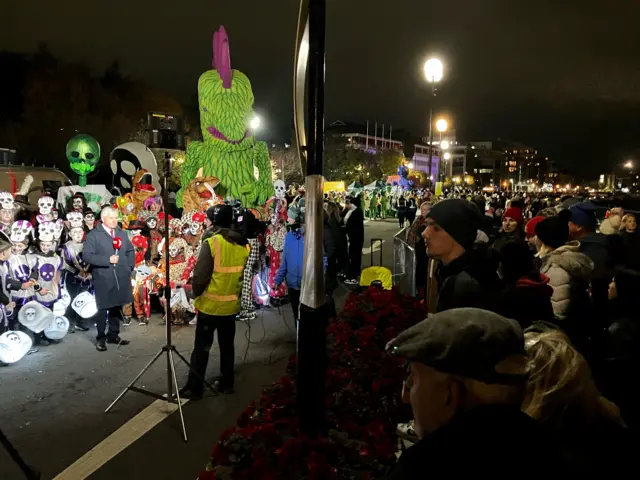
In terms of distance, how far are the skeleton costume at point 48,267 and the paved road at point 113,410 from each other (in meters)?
0.73

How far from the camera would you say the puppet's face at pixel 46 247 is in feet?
24.5

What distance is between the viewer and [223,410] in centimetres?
548

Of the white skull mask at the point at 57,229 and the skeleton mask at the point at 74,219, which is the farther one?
the skeleton mask at the point at 74,219

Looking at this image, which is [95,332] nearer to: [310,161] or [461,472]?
[310,161]

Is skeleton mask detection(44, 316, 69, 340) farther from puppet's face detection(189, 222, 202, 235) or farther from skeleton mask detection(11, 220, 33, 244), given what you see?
puppet's face detection(189, 222, 202, 235)

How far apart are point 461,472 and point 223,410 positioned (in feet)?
15.4

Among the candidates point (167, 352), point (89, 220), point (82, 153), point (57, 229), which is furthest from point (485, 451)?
point (82, 153)

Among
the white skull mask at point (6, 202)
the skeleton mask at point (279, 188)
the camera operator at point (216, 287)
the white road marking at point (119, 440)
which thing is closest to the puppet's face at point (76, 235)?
the white skull mask at point (6, 202)

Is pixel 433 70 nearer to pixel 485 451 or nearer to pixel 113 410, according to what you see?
pixel 113 410

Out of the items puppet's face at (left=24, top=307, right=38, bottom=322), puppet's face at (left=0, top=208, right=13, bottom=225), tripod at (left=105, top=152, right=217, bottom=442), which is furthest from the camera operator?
puppet's face at (left=0, top=208, right=13, bottom=225)

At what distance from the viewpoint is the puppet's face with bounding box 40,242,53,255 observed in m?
7.48

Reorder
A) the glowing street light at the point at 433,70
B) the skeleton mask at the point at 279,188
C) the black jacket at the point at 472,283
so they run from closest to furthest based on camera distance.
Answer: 1. the black jacket at the point at 472,283
2. the skeleton mask at the point at 279,188
3. the glowing street light at the point at 433,70

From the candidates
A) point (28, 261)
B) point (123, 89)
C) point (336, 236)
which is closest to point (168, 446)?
point (28, 261)

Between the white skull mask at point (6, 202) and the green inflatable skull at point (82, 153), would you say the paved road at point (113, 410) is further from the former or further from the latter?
the green inflatable skull at point (82, 153)
